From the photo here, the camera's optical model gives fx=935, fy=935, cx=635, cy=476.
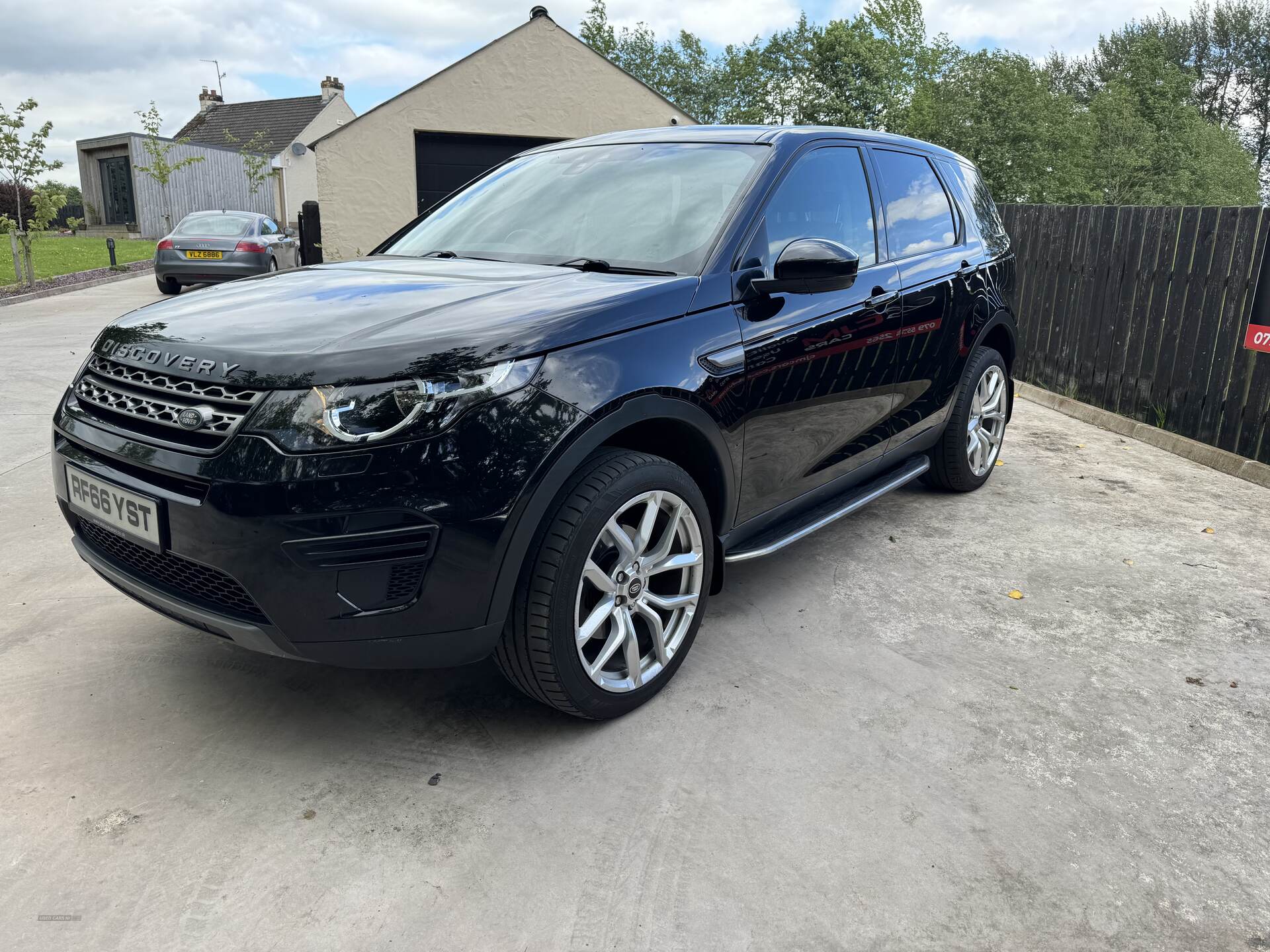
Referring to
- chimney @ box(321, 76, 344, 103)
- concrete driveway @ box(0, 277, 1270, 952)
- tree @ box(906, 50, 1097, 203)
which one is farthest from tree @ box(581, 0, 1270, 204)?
concrete driveway @ box(0, 277, 1270, 952)

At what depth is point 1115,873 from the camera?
226cm

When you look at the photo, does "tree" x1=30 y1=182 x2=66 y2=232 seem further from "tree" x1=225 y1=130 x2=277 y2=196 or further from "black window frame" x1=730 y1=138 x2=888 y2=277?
"black window frame" x1=730 y1=138 x2=888 y2=277

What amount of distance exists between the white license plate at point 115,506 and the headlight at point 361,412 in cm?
42

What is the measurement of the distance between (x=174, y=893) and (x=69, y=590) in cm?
202

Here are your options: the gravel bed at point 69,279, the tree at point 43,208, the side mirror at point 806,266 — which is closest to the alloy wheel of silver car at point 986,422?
the side mirror at point 806,266

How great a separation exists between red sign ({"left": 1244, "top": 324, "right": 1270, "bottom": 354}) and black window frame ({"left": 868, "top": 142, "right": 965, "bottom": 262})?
2.82 metres

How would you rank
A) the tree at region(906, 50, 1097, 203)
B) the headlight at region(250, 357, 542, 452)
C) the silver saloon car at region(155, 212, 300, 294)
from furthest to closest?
the tree at region(906, 50, 1097, 203), the silver saloon car at region(155, 212, 300, 294), the headlight at region(250, 357, 542, 452)

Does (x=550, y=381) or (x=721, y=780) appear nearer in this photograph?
(x=550, y=381)

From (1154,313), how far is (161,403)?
7.36m

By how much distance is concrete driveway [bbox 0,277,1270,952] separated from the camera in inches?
82.1

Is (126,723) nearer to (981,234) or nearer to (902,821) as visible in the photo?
(902,821)

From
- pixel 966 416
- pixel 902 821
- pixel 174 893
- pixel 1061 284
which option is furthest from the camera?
pixel 1061 284

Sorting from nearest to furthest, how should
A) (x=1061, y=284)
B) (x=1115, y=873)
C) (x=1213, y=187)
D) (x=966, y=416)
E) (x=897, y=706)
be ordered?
(x=1115, y=873)
(x=897, y=706)
(x=966, y=416)
(x=1061, y=284)
(x=1213, y=187)

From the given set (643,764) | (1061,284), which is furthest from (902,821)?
(1061,284)
